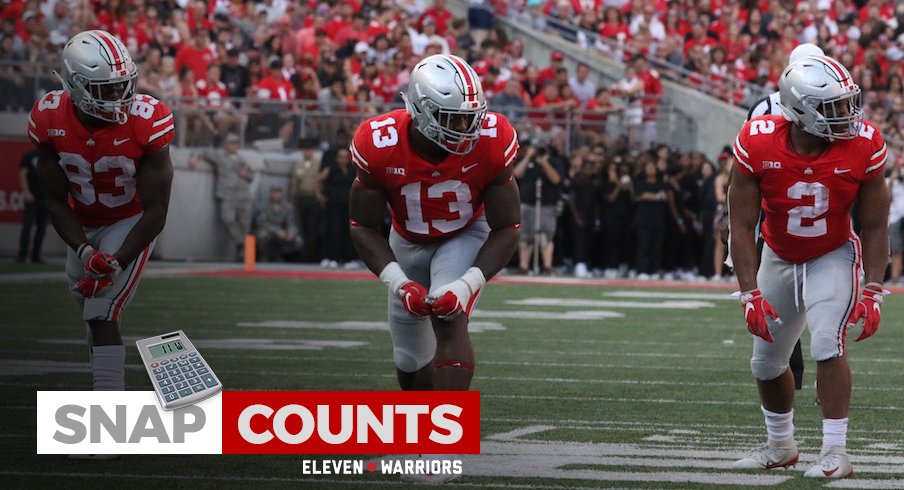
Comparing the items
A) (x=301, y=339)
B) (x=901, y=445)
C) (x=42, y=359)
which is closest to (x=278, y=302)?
(x=301, y=339)

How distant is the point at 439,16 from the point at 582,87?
3165 mm

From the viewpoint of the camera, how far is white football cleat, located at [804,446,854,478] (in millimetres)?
6039

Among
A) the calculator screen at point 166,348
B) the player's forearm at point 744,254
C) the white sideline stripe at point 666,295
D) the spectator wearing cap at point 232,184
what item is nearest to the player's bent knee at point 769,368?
the player's forearm at point 744,254

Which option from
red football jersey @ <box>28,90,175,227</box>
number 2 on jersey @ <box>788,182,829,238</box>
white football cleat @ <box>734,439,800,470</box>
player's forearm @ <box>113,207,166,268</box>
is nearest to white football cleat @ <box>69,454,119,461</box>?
player's forearm @ <box>113,207,166,268</box>

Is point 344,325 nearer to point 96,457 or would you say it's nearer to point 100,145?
point 100,145

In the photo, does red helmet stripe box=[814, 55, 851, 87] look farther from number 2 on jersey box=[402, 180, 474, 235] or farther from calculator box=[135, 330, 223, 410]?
calculator box=[135, 330, 223, 410]

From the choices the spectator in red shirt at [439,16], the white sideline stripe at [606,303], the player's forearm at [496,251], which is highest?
the spectator in red shirt at [439,16]

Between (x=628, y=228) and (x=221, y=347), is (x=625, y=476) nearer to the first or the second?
(x=221, y=347)

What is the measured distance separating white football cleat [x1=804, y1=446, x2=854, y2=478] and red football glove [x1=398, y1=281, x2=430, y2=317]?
1.66m

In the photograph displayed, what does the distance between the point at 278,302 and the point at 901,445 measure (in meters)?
9.31

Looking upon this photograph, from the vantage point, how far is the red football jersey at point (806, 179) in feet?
20.5

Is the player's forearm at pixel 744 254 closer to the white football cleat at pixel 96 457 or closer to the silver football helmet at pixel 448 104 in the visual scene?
the silver football helmet at pixel 448 104

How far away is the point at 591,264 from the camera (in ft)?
70.3

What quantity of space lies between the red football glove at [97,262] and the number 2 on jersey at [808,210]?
2913mm
